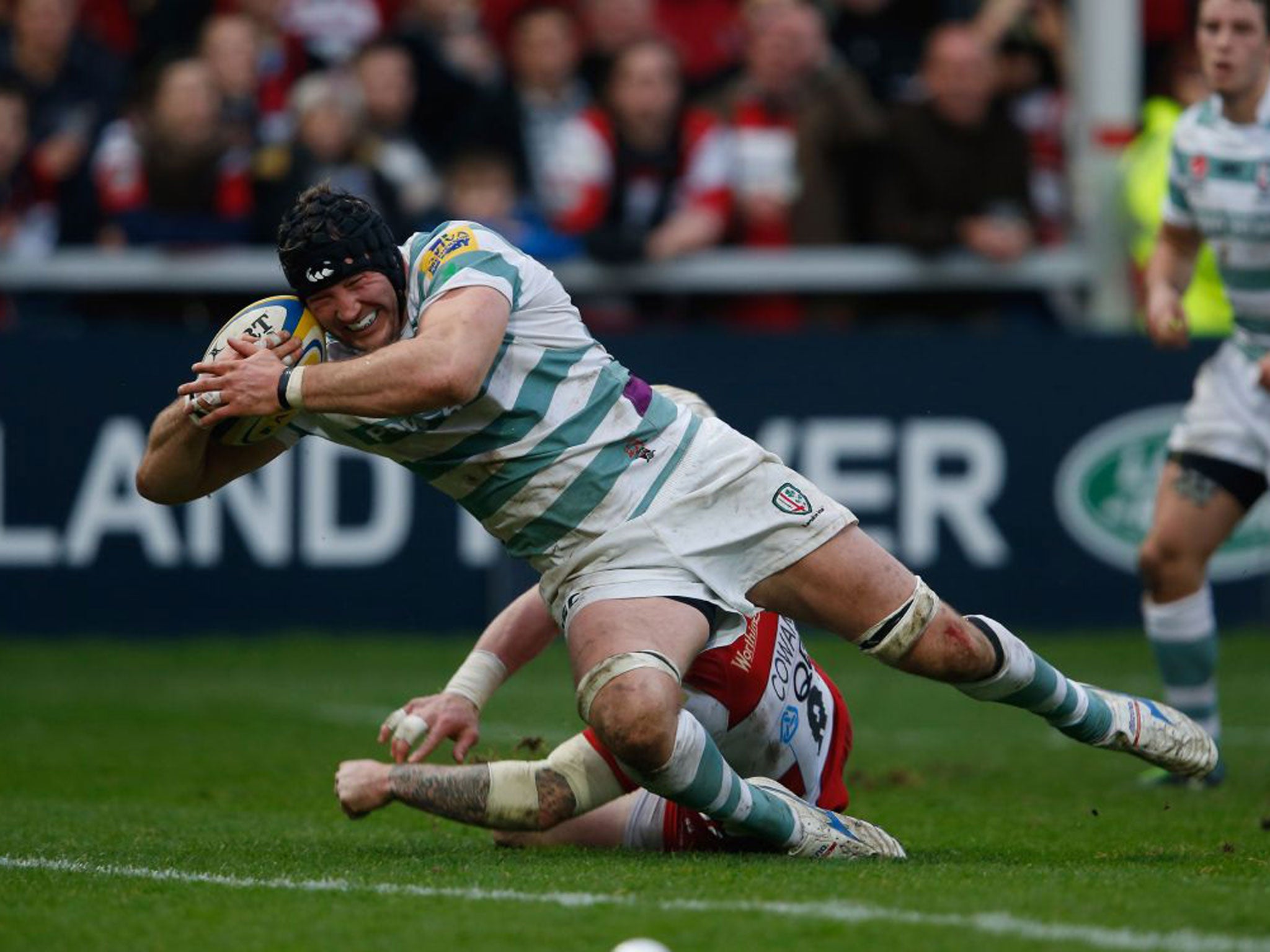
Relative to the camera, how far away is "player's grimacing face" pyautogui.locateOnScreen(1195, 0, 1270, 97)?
7.88 meters

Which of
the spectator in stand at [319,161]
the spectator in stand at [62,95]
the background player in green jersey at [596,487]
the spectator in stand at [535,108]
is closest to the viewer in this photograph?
the background player in green jersey at [596,487]

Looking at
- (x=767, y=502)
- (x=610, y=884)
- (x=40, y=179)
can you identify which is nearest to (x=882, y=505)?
(x=40, y=179)

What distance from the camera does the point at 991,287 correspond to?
13.5 metres

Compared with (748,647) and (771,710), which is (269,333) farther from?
(771,710)

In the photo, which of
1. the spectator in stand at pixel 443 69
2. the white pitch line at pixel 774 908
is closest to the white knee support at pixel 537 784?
the white pitch line at pixel 774 908

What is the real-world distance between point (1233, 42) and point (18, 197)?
7.62 metres

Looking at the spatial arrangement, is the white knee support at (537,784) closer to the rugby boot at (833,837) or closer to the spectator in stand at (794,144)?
the rugby boot at (833,837)

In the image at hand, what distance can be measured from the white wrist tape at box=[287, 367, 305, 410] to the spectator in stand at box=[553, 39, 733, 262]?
24.1 ft

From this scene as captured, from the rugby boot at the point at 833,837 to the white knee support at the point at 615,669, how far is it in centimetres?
48

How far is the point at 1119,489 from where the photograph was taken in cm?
1257

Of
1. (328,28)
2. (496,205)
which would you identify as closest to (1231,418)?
(496,205)

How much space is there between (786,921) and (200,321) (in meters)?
8.83

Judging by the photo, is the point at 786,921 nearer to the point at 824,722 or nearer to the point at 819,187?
the point at 824,722

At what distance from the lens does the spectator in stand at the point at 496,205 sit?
12648 millimetres
